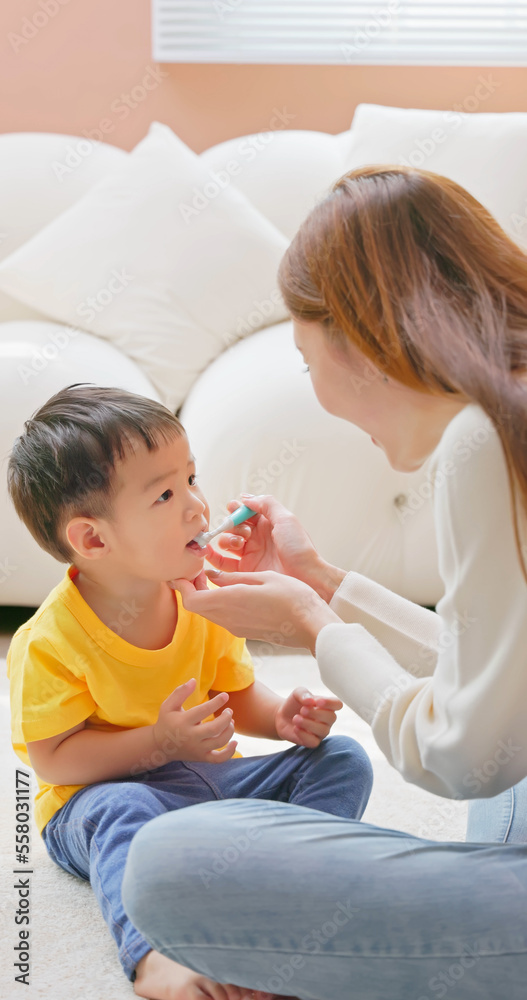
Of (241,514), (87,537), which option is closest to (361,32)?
(241,514)

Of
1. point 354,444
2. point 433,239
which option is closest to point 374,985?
point 433,239

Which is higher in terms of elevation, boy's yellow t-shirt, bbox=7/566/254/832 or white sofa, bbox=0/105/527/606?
white sofa, bbox=0/105/527/606

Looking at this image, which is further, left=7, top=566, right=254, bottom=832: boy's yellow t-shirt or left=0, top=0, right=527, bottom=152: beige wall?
left=0, top=0, right=527, bottom=152: beige wall

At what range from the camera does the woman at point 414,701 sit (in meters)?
0.72

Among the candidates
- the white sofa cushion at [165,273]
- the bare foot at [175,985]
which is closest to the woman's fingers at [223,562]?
the bare foot at [175,985]

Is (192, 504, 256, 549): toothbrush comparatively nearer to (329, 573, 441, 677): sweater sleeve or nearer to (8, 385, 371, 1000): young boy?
(8, 385, 371, 1000): young boy

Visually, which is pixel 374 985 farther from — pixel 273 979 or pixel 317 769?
pixel 317 769

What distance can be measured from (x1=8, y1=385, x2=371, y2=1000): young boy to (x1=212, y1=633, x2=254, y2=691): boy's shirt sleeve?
0.06 m

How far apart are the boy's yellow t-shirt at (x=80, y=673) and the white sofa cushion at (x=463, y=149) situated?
145cm

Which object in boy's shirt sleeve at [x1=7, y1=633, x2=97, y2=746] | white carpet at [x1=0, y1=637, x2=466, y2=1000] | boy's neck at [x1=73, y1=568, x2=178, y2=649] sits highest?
boy's neck at [x1=73, y1=568, x2=178, y2=649]

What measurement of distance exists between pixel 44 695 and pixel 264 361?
40.8 inches

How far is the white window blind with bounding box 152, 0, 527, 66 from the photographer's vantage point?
2771 millimetres

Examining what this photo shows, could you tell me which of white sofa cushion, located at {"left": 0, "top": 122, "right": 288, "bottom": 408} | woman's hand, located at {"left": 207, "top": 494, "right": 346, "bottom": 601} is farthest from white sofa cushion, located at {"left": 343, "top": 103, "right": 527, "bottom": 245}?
woman's hand, located at {"left": 207, "top": 494, "right": 346, "bottom": 601}

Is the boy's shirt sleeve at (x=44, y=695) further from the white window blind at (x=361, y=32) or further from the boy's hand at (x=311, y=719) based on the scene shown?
the white window blind at (x=361, y=32)
